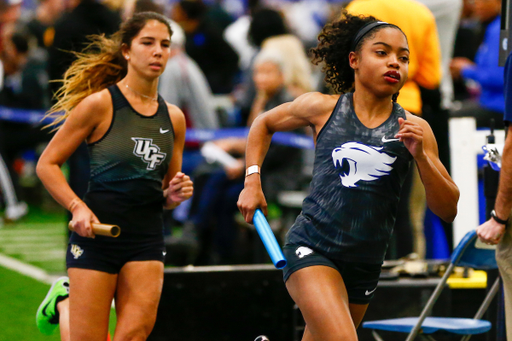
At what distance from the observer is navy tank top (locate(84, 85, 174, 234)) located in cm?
419

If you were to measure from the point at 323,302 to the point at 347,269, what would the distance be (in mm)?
263

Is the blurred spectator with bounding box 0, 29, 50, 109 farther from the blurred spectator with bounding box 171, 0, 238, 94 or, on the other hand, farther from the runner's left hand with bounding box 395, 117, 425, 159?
the runner's left hand with bounding box 395, 117, 425, 159

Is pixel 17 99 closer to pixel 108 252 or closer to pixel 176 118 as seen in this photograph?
pixel 176 118

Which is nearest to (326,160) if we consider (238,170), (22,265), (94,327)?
(94,327)

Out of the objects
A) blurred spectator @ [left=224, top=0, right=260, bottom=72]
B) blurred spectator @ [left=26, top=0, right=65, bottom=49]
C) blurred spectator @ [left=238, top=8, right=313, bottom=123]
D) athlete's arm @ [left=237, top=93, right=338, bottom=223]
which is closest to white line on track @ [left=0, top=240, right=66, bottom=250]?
blurred spectator @ [left=238, top=8, right=313, bottom=123]

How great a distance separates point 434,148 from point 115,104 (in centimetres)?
179

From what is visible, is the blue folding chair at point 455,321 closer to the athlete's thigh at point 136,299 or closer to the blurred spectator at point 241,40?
the athlete's thigh at point 136,299

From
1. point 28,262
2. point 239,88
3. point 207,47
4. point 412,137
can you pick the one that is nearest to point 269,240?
point 412,137

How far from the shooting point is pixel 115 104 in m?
4.23

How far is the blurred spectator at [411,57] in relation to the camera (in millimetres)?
6008

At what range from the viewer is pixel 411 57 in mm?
6125

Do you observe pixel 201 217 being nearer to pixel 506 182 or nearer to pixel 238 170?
pixel 238 170

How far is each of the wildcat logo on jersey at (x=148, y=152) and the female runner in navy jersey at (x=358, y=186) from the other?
81cm

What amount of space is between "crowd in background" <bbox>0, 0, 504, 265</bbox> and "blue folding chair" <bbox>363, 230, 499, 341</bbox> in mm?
1739
